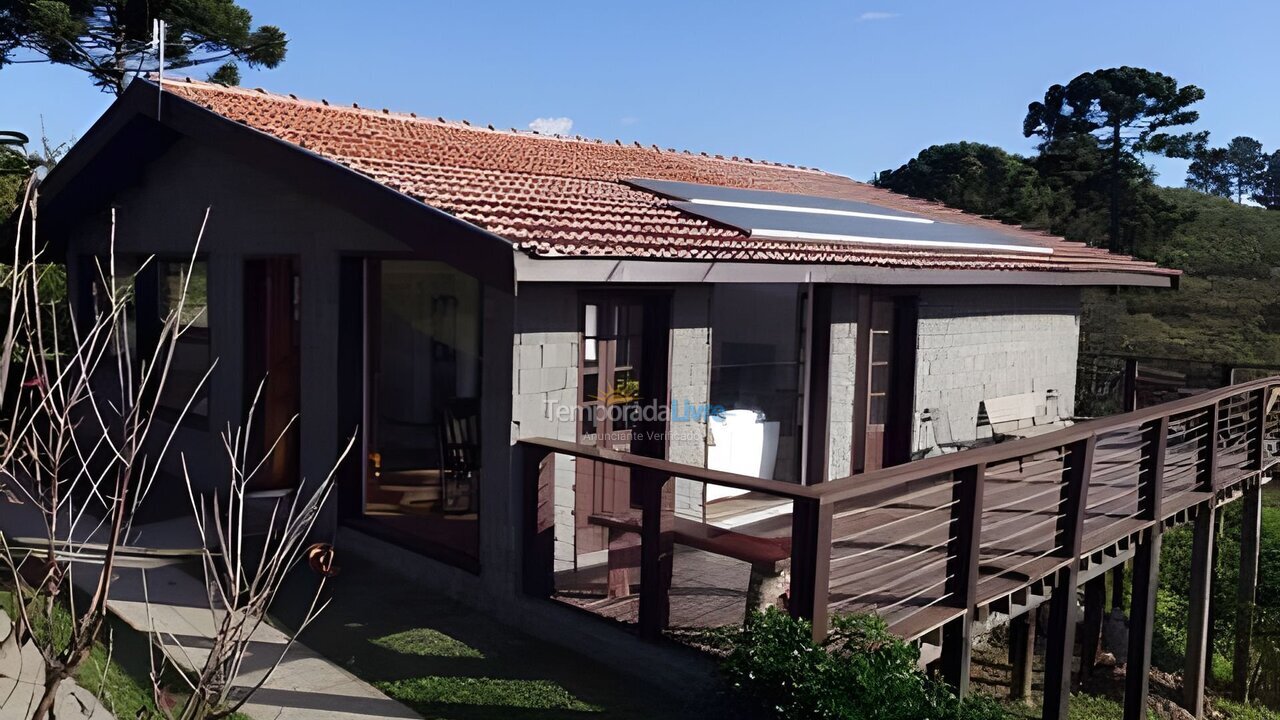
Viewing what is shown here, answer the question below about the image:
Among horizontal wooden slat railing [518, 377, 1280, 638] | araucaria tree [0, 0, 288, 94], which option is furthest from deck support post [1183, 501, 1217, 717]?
araucaria tree [0, 0, 288, 94]

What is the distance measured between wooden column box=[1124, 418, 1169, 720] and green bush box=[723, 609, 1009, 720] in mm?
4473

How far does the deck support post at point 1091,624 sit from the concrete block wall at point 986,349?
229 centimetres

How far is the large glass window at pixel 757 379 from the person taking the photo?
33.7 feet

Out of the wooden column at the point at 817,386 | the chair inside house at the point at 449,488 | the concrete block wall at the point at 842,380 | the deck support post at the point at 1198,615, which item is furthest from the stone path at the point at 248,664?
the deck support post at the point at 1198,615

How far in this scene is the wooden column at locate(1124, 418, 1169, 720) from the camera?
913 centimetres

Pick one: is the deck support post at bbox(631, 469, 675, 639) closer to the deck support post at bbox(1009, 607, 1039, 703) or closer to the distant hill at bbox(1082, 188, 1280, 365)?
the deck support post at bbox(1009, 607, 1039, 703)

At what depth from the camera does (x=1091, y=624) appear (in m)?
12.6

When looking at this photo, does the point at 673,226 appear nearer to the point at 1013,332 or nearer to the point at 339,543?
the point at 339,543

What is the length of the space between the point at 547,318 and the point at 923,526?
3.26 m

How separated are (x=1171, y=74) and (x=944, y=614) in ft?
130

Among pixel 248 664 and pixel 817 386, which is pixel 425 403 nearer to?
pixel 817 386

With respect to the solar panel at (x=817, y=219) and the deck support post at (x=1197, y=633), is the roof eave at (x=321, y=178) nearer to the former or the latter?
the solar panel at (x=817, y=219)

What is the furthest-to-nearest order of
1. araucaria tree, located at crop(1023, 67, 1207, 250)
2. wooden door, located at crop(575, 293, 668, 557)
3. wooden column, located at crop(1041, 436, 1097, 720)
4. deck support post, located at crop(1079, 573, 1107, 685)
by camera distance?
araucaria tree, located at crop(1023, 67, 1207, 250), deck support post, located at crop(1079, 573, 1107, 685), wooden door, located at crop(575, 293, 668, 557), wooden column, located at crop(1041, 436, 1097, 720)

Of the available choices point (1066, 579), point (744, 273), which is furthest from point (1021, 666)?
point (744, 273)
